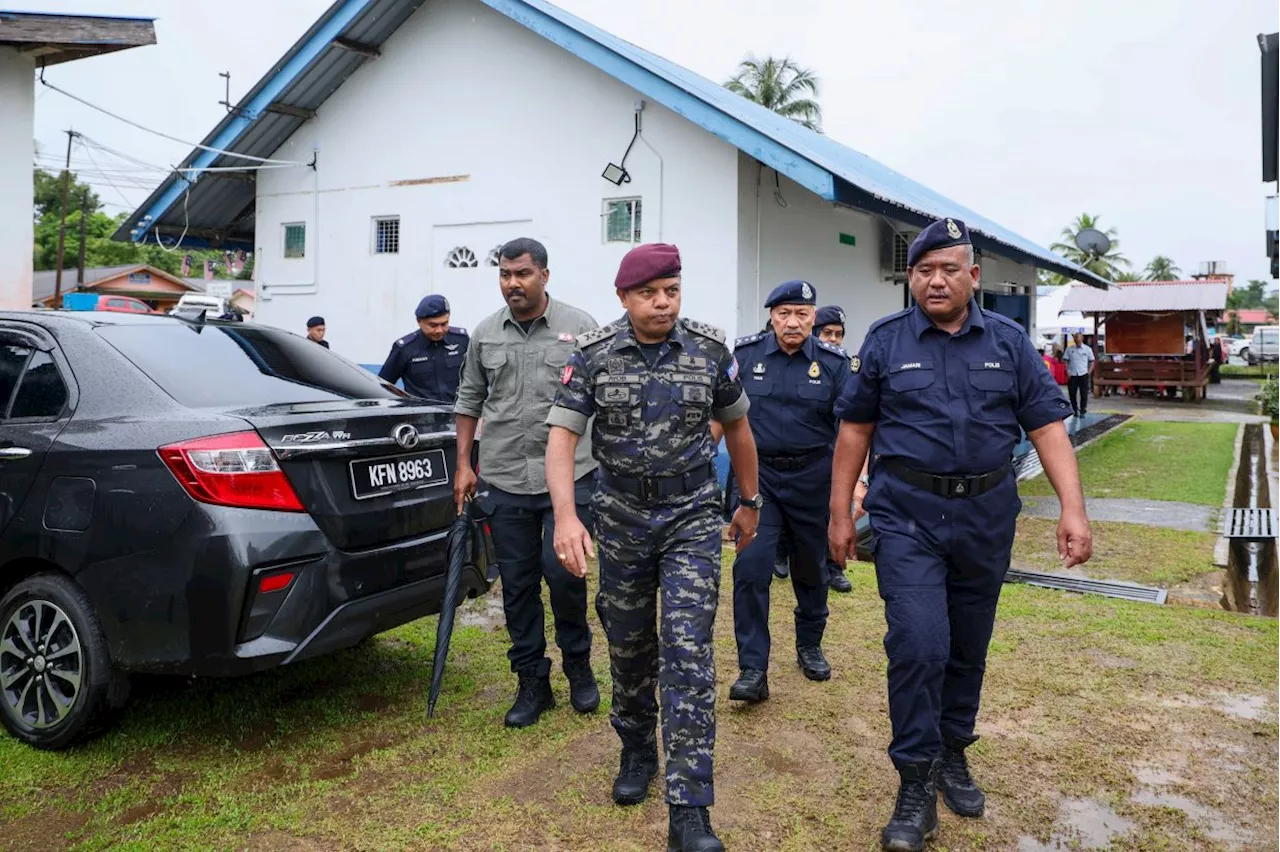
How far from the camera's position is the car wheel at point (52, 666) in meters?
3.41

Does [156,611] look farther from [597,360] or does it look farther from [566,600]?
[597,360]

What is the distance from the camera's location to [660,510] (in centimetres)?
303

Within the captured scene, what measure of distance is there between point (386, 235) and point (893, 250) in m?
5.67

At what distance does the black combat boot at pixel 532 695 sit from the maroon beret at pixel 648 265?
1697 millimetres

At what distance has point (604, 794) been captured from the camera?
325 cm

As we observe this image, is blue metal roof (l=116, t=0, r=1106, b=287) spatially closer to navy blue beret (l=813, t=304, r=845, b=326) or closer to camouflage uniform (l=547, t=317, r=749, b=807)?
navy blue beret (l=813, t=304, r=845, b=326)

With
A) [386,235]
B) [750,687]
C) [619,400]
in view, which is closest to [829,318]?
A: [750,687]

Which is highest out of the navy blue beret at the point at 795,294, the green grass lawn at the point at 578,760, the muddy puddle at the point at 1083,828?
the navy blue beret at the point at 795,294

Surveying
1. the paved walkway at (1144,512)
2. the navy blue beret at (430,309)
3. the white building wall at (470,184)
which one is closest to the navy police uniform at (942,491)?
the navy blue beret at (430,309)

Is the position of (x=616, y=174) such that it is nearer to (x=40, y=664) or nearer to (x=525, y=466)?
(x=525, y=466)

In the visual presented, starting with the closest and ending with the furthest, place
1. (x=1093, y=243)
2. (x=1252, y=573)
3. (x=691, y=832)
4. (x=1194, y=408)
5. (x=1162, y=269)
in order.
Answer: (x=691, y=832)
(x=1252, y=573)
(x=1093, y=243)
(x=1194, y=408)
(x=1162, y=269)

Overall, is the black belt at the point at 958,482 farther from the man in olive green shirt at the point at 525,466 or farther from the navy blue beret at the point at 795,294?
the navy blue beret at the point at 795,294

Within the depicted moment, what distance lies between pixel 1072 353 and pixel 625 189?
11.9 m

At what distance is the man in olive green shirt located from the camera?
385cm
